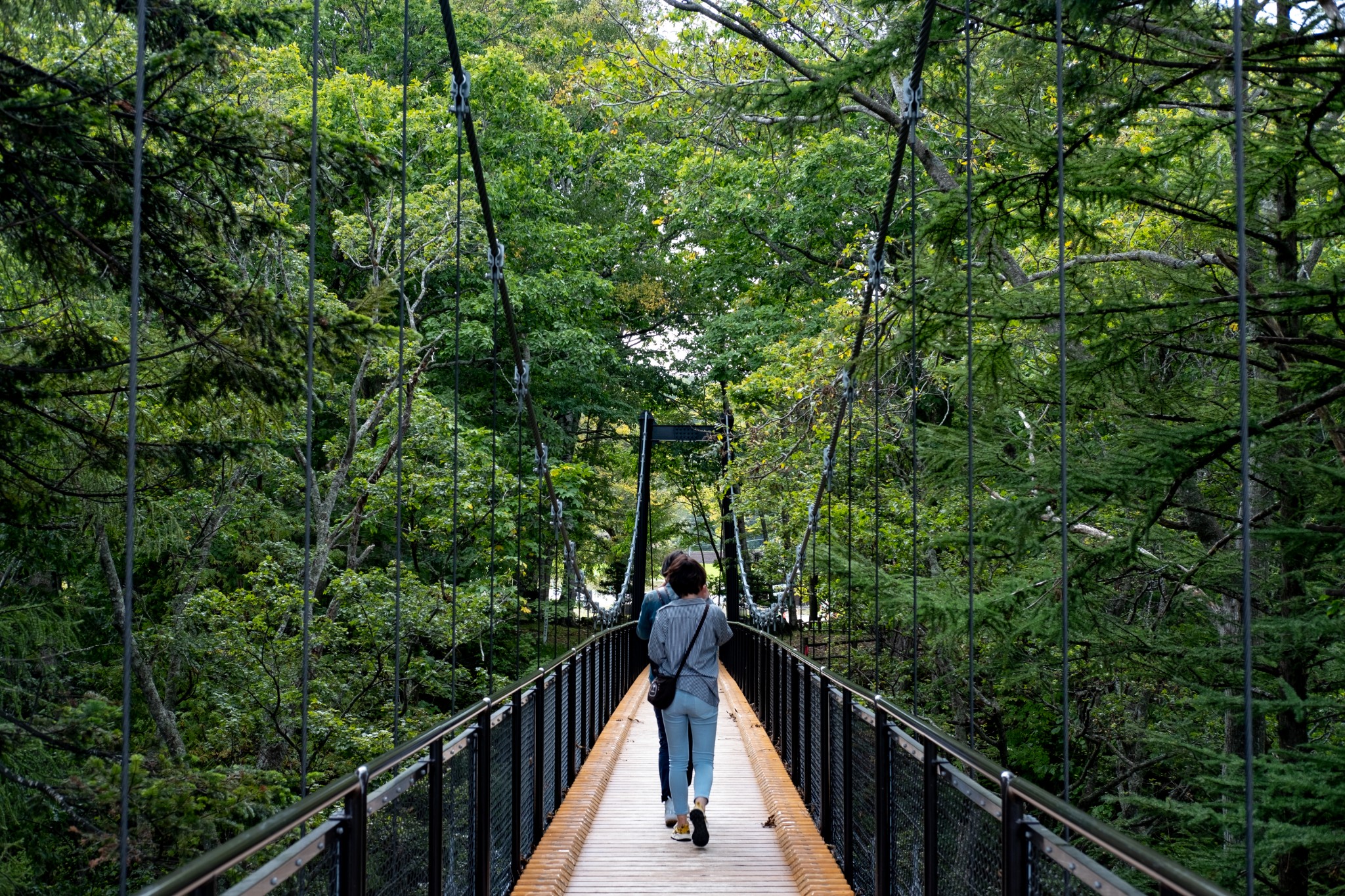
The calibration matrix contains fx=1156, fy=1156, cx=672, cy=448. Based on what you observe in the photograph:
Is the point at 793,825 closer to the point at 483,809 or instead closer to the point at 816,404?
the point at 483,809

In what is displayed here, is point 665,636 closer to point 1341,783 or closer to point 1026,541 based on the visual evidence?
point 1026,541

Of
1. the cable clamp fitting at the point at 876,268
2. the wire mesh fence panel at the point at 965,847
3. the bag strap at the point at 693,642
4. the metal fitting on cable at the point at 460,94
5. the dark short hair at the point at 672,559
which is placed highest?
the metal fitting on cable at the point at 460,94

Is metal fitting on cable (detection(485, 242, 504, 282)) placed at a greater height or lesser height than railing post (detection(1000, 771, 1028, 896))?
greater

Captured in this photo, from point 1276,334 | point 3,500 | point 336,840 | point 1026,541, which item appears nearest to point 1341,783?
point 1026,541

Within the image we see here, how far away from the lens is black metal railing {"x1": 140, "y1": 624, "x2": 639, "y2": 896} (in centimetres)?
171

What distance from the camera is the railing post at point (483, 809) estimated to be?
3238 millimetres

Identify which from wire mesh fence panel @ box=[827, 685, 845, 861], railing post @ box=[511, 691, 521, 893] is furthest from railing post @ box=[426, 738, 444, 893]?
wire mesh fence panel @ box=[827, 685, 845, 861]

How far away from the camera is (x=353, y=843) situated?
2035mm

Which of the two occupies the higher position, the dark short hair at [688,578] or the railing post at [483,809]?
the dark short hair at [688,578]

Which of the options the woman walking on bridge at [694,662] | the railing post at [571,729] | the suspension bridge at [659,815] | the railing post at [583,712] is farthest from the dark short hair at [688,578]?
the railing post at [583,712]

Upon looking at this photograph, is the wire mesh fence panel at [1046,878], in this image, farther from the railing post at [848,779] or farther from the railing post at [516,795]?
the railing post at [516,795]

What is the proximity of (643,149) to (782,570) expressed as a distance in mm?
5779

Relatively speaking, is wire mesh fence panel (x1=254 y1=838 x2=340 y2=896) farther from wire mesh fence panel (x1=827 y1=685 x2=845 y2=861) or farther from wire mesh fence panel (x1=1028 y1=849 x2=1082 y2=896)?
wire mesh fence panel (x1=827 y1=685 x2=845 y2=861)

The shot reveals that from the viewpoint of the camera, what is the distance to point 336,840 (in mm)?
1999
